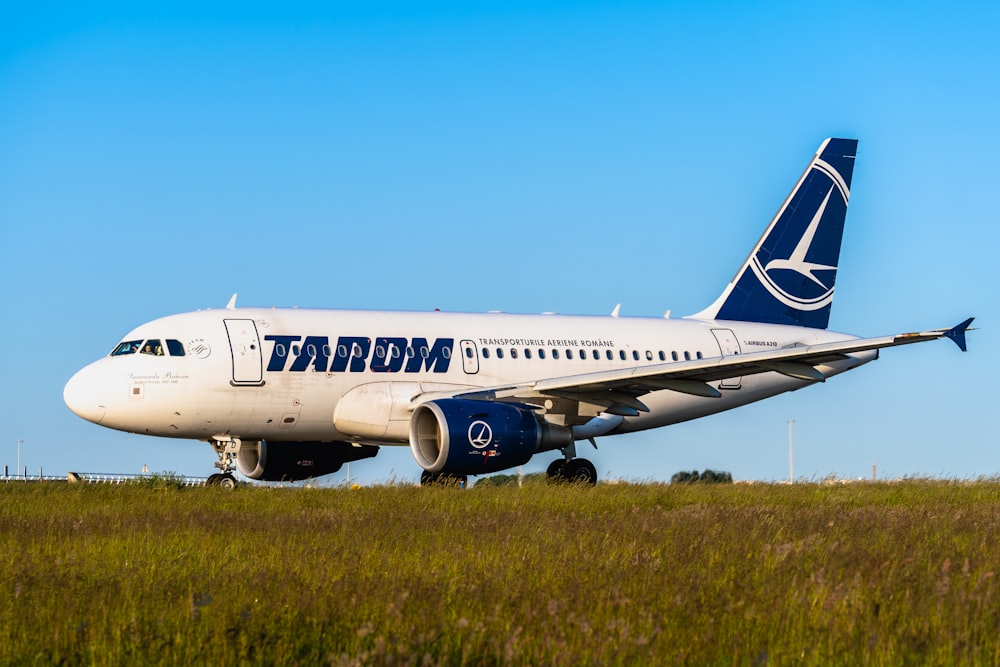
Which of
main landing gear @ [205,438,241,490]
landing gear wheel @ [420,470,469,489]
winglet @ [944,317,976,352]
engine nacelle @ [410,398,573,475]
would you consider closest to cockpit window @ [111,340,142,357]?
main landing gear @ [205,438,241,490]

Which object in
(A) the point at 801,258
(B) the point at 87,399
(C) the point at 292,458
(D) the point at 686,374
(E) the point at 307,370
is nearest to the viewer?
(B) the point at 87,399

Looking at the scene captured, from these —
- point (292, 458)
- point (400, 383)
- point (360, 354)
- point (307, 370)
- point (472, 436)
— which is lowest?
point (472, 436)

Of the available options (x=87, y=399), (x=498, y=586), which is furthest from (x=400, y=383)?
(x=498, y=586)

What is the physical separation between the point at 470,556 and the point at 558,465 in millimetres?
14808

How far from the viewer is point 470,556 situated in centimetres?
1080

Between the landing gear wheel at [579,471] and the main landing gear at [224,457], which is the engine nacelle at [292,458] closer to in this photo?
the main landing gear at [224,457]

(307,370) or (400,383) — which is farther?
(400,383)

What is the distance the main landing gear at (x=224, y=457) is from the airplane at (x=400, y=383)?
0.04 m

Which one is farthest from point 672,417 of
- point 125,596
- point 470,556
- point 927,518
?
point 125,596

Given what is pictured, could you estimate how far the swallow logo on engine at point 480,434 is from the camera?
2206 centimetres

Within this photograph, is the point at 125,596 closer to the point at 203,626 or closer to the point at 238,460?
the point at 203,626

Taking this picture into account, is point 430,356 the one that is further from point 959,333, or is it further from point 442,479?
point 959,333

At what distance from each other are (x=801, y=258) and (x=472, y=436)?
11.9 meters

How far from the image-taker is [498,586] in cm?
896
